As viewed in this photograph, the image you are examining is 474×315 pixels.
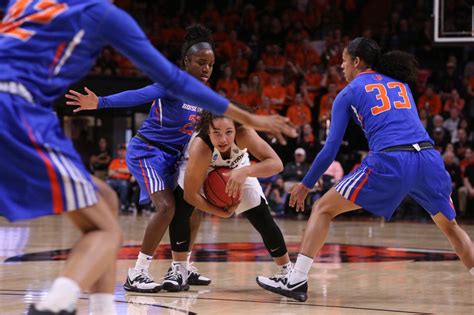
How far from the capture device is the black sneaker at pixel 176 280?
6477 mm

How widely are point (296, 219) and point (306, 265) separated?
8.32m

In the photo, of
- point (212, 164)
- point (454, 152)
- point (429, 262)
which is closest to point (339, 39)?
point (454, 152)

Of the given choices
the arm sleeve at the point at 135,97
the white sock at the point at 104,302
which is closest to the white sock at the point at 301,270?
the arm sleeve at the point at 135,97

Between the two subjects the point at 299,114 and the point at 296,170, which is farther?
the point at 299,114

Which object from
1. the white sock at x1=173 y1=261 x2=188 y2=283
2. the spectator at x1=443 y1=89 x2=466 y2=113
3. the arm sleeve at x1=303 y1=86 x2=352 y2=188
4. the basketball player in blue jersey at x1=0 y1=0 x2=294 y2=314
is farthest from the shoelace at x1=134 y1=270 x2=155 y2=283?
the spectator at x1=443 y1=89 x2=466 y2=113

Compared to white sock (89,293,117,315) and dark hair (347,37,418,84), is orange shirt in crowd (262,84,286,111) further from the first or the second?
white sock (89,293,117,315)

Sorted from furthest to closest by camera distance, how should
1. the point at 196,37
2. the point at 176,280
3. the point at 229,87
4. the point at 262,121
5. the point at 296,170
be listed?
the point at 229,87 → the point at 296,170 → the point at 196,37 → the point at 176,280 → the point at 262,121

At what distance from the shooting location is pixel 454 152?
48.0 feet

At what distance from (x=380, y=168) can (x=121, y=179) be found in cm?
1046

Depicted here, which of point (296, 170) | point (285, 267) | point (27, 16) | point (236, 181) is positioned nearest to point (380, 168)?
point (236, 181)

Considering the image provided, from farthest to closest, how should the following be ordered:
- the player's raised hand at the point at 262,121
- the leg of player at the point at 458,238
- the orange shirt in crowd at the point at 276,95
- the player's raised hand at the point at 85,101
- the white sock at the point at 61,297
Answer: the orange shirt in crowd at the point at 276,95 → the leg of player at the point at 458,238 → the player's raised hand at the point at 85,101 → the player's raised hand at the point at 262,121 → the white sock at the point at 61,297

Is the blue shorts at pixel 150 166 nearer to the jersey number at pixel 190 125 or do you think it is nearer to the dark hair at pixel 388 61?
the jersey number at pixel 190 125

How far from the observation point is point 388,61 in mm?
6324

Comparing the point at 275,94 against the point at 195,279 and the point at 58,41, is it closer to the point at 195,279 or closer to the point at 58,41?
the point at 195,279
